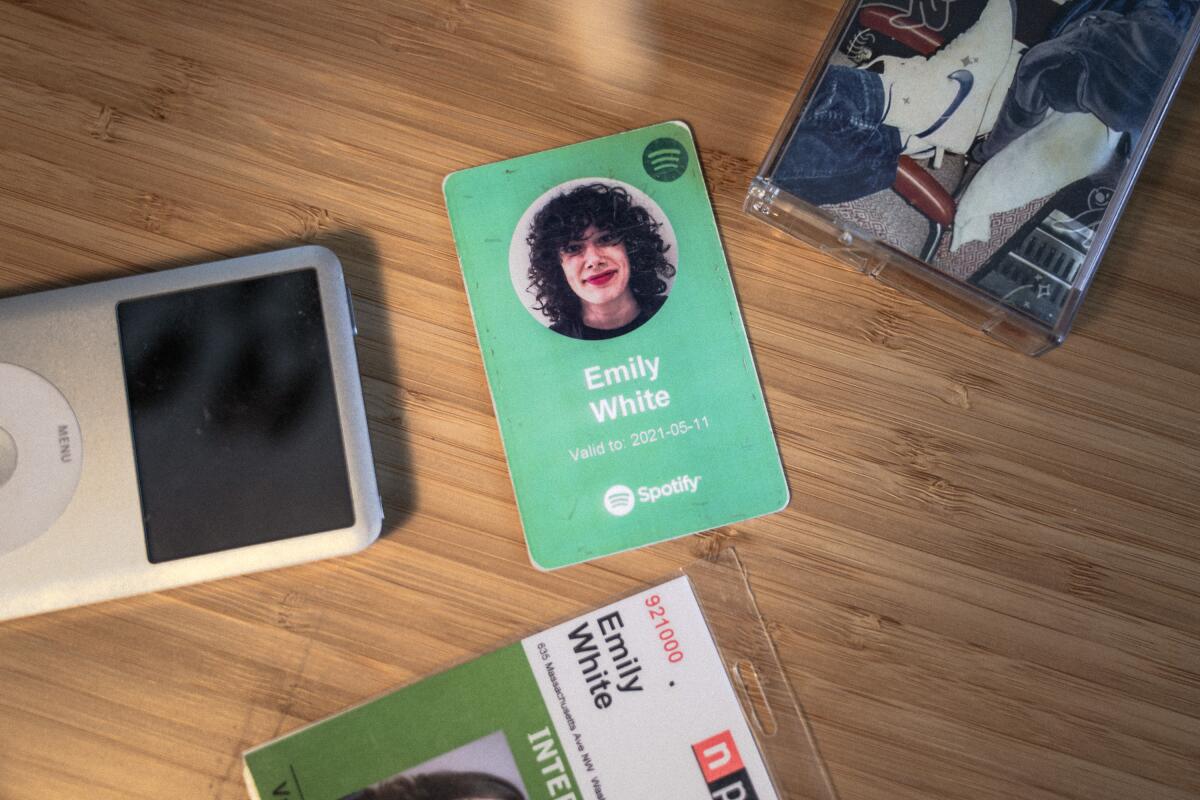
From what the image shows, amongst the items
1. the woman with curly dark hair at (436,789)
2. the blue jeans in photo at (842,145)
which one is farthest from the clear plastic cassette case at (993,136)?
the woman with curly dark hair at (436,789)

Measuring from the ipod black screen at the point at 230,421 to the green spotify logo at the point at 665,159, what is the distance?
229mm

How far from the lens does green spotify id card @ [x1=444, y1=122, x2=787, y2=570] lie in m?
0.58

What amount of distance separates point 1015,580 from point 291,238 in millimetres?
514

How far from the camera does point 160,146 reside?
0.60 m

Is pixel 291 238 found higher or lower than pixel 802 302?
higher

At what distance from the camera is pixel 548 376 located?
59 centimetres

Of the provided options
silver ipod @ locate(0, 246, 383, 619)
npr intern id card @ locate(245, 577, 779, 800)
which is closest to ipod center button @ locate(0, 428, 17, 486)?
silver ipod @ locate(0, 246, 383, 619)

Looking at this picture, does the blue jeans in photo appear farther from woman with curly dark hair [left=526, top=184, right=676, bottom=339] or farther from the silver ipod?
the silver ipod

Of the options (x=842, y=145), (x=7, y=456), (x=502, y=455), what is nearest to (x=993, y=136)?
(x=842, y=145)

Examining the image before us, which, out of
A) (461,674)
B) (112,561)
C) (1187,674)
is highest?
(112,561)

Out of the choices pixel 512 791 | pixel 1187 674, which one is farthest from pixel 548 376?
pixel 1187 674

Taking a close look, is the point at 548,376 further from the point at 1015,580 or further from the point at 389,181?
the point at 1015,580

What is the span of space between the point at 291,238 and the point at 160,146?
0.34 feet

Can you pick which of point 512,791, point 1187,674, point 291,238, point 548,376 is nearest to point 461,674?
point 512,791
